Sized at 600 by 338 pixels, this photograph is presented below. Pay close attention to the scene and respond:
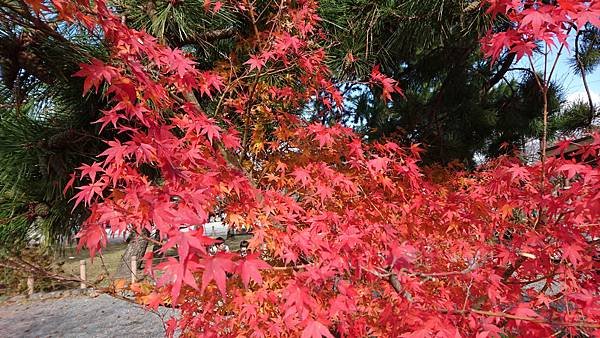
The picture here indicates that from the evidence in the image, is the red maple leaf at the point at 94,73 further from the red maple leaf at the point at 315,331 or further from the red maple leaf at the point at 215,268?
the red maple leaf at the point at 315,331

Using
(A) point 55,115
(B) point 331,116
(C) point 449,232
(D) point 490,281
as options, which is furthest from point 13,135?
(C) point 449,232

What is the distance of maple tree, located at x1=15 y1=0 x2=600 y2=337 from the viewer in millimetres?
1271

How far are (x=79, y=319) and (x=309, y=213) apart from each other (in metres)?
4.54

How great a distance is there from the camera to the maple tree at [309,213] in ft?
4.17

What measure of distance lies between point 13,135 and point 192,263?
68.6 inches

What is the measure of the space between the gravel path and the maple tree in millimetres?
2478

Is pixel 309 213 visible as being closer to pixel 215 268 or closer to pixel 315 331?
pixel 315 331

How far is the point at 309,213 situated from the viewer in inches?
83.5

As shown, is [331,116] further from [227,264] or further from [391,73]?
[227,264]

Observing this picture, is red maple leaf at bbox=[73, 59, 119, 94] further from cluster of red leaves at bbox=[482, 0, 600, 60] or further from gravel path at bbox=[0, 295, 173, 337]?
gravel path at bbox=[0, 295, 173, 337]

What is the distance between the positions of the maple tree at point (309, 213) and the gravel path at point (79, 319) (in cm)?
248

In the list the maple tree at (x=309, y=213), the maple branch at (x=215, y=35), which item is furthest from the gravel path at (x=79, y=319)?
the maple branch at (x=215, y=35)

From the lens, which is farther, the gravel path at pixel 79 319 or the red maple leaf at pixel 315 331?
the gravel path at pixel 79 319

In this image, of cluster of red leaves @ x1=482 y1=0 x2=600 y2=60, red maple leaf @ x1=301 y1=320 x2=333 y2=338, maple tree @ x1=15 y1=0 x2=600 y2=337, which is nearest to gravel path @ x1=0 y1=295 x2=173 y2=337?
maple tree @ x1=15 y1=0 x2=600 y2=337
